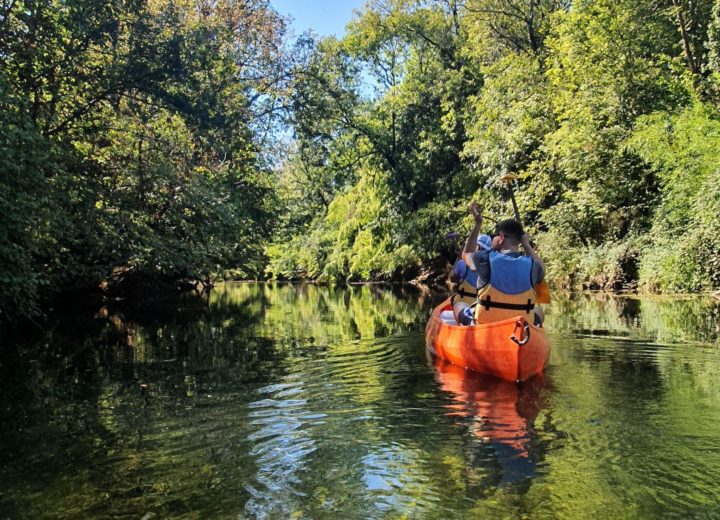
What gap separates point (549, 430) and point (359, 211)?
106 ft

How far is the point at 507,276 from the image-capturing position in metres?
7.00

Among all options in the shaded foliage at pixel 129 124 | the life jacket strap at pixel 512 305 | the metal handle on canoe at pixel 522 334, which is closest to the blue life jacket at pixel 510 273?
the life jacket strap at pixel 512 305

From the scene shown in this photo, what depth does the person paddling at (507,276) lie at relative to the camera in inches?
274

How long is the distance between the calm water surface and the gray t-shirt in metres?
1.09

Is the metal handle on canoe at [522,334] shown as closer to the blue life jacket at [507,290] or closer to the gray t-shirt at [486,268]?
the blue life jacket at [507,290]

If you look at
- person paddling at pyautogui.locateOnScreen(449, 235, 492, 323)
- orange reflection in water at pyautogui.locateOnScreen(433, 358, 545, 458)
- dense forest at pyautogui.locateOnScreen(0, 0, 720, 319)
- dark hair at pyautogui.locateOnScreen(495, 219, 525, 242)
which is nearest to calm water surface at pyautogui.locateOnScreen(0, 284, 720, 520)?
orange reflection in water at pyautogui.locateOnScreen(433, 358, 545, 458)

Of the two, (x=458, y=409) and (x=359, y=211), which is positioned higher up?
(x=359, y=211)

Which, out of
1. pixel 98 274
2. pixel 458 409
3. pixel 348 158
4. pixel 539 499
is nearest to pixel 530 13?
pixel 348 158

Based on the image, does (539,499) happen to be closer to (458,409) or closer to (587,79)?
(458,409)

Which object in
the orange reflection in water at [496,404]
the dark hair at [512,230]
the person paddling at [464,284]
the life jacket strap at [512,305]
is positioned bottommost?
the orange reflection in water at [496,404]

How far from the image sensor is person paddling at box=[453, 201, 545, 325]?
6953mm

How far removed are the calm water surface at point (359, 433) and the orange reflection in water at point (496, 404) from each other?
0.03 metres

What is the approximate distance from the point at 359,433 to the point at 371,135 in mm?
29722

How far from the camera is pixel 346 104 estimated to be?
31.0 metres
